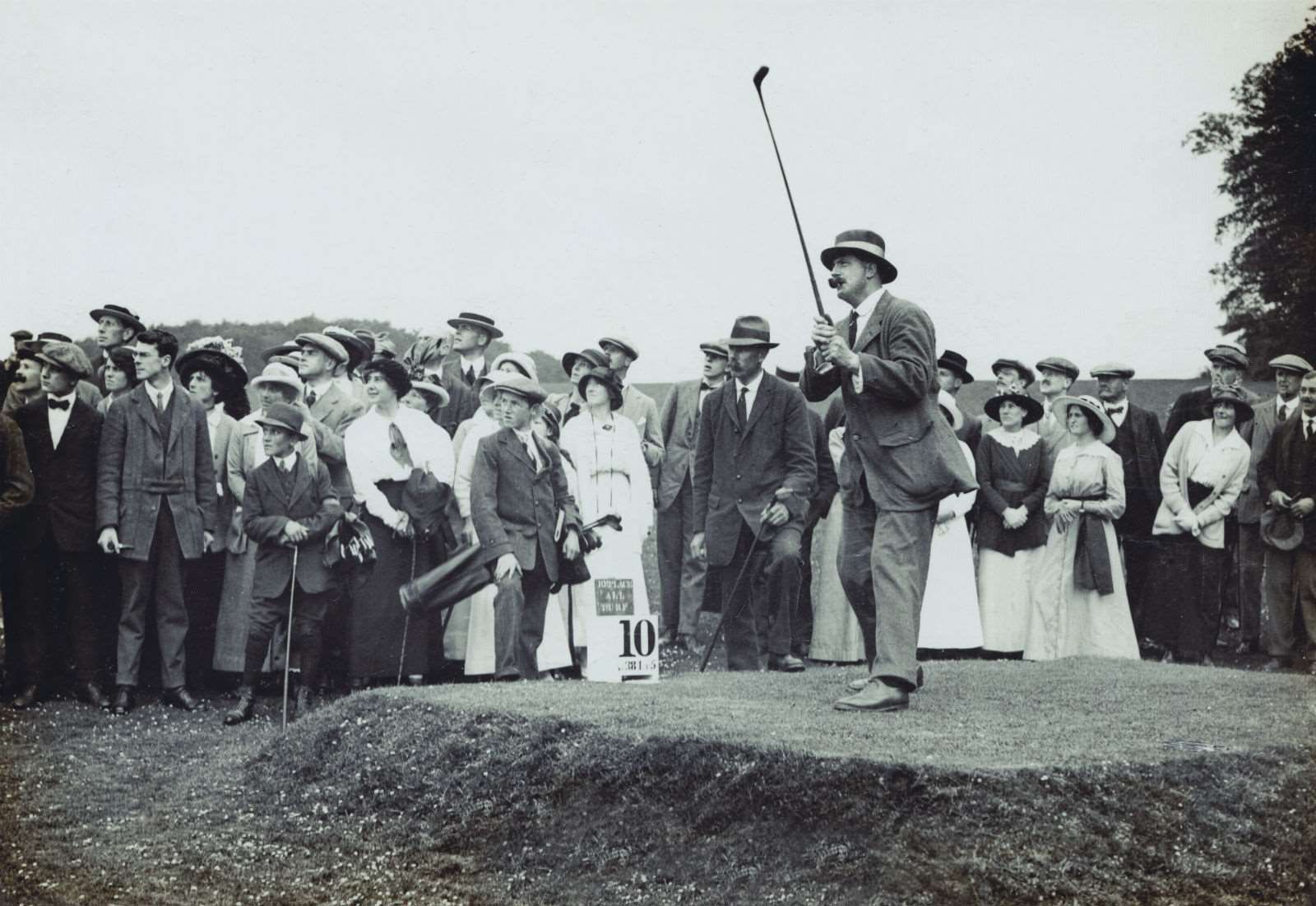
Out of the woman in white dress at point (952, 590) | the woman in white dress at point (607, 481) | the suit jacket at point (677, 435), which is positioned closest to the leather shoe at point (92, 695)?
the woman in white dress at point (607, 481)

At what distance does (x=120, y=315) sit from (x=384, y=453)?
7.27 feet

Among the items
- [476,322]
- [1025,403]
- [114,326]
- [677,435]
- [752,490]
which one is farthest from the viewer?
[677,435]

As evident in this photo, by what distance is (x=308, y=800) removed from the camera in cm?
679

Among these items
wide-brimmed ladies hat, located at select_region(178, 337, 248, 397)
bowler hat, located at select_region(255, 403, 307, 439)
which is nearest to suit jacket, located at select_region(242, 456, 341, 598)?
bowler hat, located at select_region(255, 403, 307, 439)

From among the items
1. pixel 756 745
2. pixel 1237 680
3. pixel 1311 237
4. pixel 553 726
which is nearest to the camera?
pixel 756 745

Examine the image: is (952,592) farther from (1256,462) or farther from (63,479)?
(63,479)

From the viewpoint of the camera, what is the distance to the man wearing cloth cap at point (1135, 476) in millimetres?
11305

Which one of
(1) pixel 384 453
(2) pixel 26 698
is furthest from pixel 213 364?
(2) pixel 26 698

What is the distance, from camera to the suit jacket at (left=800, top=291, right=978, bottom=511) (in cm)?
671

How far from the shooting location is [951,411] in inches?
412

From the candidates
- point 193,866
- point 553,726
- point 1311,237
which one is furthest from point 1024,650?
point 193,866

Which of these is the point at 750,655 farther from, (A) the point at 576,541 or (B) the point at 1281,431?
(B) the point at 1281,431

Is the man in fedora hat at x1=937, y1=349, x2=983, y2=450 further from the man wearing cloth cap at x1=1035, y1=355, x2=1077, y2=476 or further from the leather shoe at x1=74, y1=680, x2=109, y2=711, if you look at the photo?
the leather shoe at x1=74, y1=680, x2=109, y2=711

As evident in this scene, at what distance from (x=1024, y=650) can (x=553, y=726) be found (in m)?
5.45
